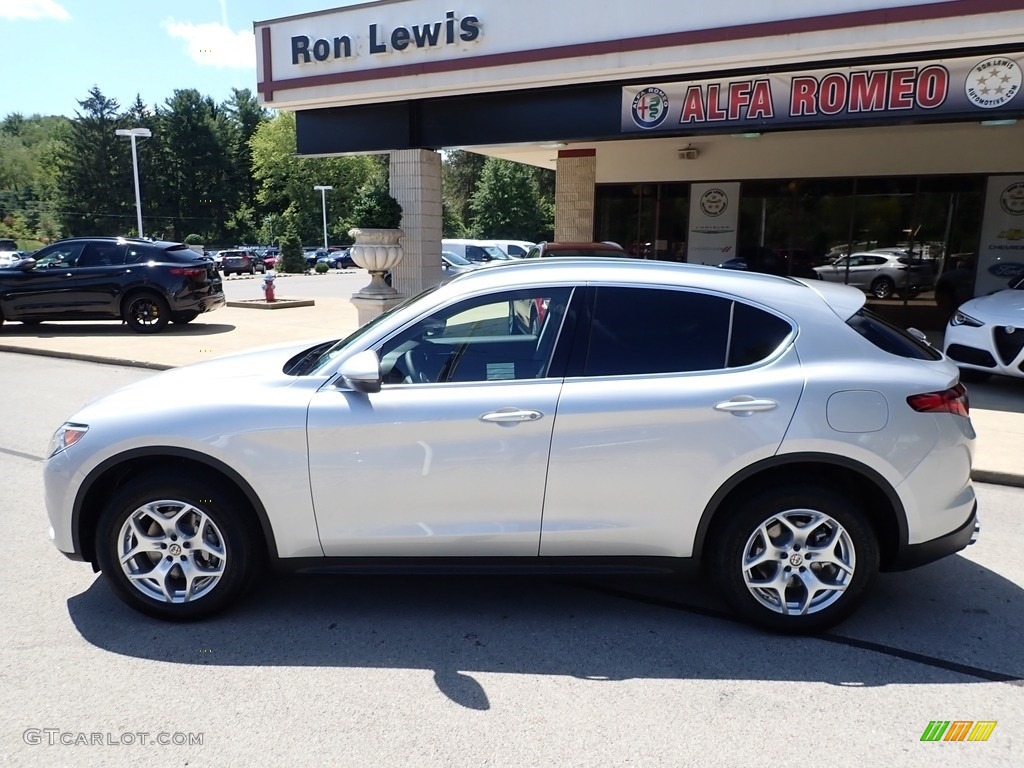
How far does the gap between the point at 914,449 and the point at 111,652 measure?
12.1 feet

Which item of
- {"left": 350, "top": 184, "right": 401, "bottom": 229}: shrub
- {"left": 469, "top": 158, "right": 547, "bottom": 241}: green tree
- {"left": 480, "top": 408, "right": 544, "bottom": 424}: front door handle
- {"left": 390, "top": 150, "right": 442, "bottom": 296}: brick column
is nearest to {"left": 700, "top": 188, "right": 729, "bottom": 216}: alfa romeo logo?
{"left": 390, "top": 150, "right": 442, "bottom": 296}: brick column

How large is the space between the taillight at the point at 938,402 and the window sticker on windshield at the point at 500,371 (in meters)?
1.79

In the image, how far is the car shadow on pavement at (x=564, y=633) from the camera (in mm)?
3264

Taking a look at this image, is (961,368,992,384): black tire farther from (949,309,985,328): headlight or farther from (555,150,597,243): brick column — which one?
(555,150,597,243): brick column

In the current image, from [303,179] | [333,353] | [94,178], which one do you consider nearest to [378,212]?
[333,353]

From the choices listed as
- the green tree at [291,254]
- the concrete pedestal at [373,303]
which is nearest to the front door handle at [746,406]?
the concrete pedestal at [373,303]

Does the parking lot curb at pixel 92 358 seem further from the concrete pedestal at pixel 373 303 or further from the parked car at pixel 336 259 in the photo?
the parked car at pixel 336 259

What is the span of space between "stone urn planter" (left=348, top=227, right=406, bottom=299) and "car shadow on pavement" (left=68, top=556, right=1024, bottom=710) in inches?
356

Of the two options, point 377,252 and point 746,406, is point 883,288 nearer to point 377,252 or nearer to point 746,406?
point 377,252

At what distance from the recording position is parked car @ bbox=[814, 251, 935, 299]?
582 inches

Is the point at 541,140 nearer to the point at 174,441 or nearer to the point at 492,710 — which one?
the point at 174,441

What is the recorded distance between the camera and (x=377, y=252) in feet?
41.4

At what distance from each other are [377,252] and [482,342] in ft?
30.7

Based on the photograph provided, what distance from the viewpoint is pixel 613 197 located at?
55.8ft
